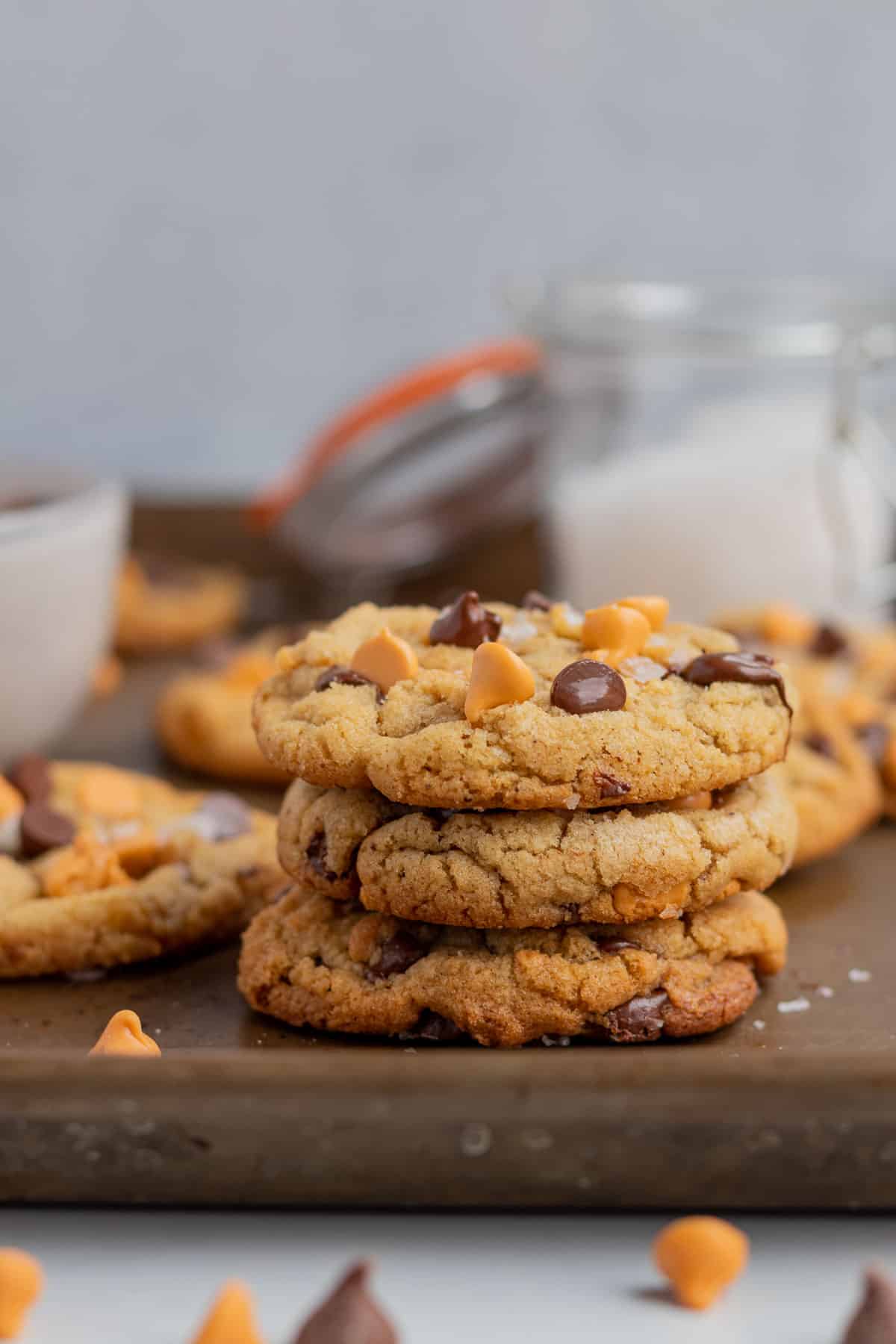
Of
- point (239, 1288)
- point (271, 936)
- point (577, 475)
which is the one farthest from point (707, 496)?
point (239, 1288)

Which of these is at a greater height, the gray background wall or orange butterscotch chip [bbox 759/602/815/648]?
the gray background wall

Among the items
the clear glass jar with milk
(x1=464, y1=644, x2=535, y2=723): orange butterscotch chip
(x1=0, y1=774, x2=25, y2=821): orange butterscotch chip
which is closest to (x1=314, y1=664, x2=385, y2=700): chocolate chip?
(x1=464, y1=644, x2=535, y2=723): orange butterscotch chip

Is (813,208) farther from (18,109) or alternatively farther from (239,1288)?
(239,1288)

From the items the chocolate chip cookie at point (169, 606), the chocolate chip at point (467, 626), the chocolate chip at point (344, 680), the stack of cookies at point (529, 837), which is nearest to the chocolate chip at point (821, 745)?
the stack of cookies at point (529, 837)

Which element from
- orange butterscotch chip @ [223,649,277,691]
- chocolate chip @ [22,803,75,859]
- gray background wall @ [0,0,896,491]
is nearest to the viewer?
chocolate chip @ [22,803,75,859]

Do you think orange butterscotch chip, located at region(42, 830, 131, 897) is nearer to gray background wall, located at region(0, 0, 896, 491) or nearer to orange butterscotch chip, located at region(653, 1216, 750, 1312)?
orange butterscotch chip, located at region(653, 1216, 750, 1312)

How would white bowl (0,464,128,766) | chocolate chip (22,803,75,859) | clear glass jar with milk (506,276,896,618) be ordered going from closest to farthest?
chocolate chip (22,803,75,859)
white bowl (0,464,128,766)
clear glass jar with milk (506,276,896,618)
